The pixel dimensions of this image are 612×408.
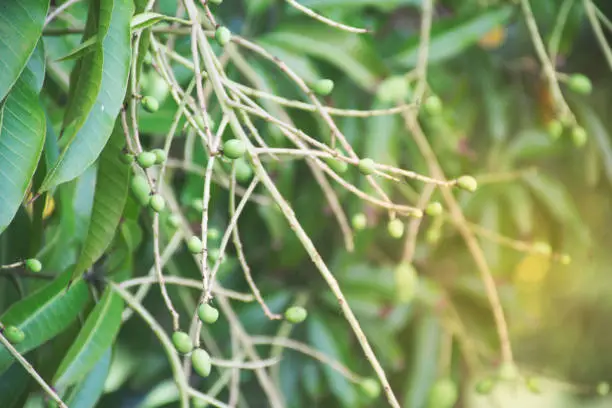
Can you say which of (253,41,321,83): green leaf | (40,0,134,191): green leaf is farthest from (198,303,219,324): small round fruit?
(253,41,321,83): green leaf

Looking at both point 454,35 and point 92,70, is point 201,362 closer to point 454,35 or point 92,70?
point 92,70

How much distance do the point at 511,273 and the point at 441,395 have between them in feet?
1.41

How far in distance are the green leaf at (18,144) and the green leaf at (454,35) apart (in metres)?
0.59

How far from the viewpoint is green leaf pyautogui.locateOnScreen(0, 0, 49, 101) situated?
1.44ft

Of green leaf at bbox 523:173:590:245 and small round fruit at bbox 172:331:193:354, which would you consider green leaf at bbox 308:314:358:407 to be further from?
small round fruit at bbox 172:331:193:354

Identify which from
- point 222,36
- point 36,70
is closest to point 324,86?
point 222,36

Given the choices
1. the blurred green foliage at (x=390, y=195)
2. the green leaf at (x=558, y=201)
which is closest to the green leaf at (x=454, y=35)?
the blurred green foliage at (x=390, y=195)

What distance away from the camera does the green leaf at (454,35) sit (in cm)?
96

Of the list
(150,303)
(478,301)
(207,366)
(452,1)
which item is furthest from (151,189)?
(478,301)

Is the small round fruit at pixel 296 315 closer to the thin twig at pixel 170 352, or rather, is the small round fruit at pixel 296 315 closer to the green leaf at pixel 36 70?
the thin twig at pixel 170 352

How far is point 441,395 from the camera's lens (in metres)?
0.83

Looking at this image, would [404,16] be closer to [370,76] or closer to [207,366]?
[370,76]

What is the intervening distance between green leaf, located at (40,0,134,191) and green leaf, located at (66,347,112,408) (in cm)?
21

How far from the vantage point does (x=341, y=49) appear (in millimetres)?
897
